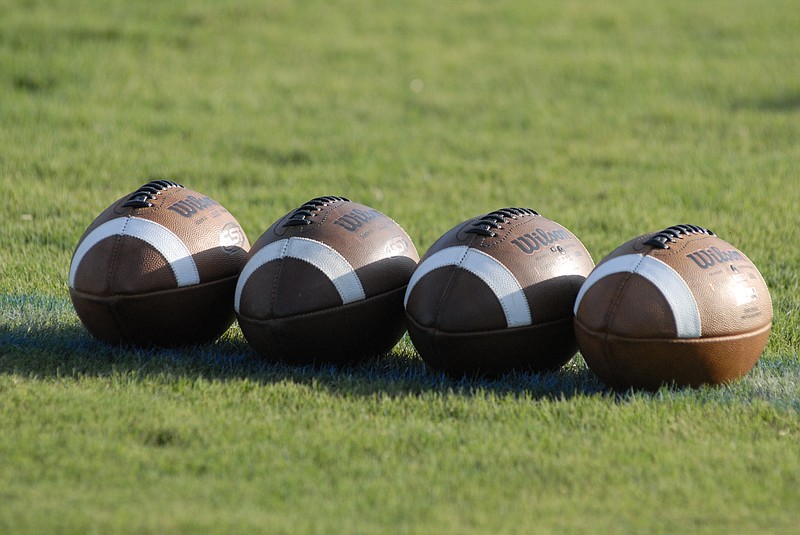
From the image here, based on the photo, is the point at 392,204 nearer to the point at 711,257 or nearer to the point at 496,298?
the point at 496,298

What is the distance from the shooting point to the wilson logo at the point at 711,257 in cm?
513

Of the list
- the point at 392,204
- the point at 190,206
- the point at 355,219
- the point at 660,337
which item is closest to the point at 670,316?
the point at 660,337

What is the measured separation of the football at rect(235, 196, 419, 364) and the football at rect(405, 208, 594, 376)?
0.65 ft

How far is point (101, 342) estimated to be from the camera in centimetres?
575

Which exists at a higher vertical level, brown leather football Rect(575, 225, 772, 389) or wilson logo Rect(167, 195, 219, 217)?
wilson logo Rect(167, 195, 219, 217)

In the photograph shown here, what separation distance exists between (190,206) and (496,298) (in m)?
1.72

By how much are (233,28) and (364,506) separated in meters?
10.7

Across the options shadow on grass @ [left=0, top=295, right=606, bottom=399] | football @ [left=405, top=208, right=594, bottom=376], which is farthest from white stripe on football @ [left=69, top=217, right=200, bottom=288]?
football @ [left=405, top=208, right=594, bottom=376]

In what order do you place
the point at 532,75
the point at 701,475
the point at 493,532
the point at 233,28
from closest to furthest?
the point at 493,532 → the point at 701,475 → the point at 532,75 → the point at 233,28

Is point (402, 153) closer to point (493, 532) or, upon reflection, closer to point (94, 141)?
point (94, 141)

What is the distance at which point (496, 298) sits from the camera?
521 cm

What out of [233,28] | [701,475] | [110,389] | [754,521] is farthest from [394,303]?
[233,28]

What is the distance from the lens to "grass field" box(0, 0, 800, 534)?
415 cm

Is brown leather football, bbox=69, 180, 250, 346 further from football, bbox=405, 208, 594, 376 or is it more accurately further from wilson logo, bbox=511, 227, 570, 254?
wilson logo, bbox=511, 227, 570, 254
